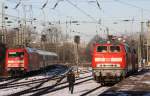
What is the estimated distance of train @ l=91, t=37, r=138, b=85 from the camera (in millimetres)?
30734

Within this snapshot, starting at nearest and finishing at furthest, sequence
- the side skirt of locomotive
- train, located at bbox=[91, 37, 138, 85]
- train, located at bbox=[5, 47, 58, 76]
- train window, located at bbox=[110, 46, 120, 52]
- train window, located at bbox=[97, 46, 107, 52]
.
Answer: the side skirt of locomotive, train, located at bbox=[91, 37, 138, 85], train window, located at bbox=[110, 46, 120, 52], train window, located at bbox=[97, 46, 107, 52], train, located at bbox=[5, 47, 58, 76]

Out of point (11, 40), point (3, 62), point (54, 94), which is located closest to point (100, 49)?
point (54, 94)

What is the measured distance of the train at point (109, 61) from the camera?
30.7 m

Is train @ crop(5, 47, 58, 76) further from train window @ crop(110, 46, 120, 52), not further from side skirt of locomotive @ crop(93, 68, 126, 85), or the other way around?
side skirt of locomotive @ crop(93, 68, 126, 85)

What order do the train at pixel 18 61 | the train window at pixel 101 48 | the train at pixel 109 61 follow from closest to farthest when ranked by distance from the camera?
the train at pixel 109 61, the train window at pixel 101 48, the train at pixel 18 61

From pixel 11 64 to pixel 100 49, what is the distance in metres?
17.4

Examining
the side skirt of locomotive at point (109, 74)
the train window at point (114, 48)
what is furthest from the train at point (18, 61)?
the side skirt of locomotive at point (109, 74)

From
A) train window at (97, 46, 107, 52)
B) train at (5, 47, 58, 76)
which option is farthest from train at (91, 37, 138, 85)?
train at (5, 47, 58, 76)

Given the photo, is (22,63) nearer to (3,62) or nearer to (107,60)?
(3,62)

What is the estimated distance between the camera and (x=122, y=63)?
1214 inches

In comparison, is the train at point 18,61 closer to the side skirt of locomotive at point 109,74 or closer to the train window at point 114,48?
the train window at point 114,48

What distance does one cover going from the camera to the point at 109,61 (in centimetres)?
3109

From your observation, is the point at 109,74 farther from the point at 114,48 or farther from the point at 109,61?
the point at 114,48

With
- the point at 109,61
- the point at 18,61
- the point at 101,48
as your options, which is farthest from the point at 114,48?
the point at 18,61
